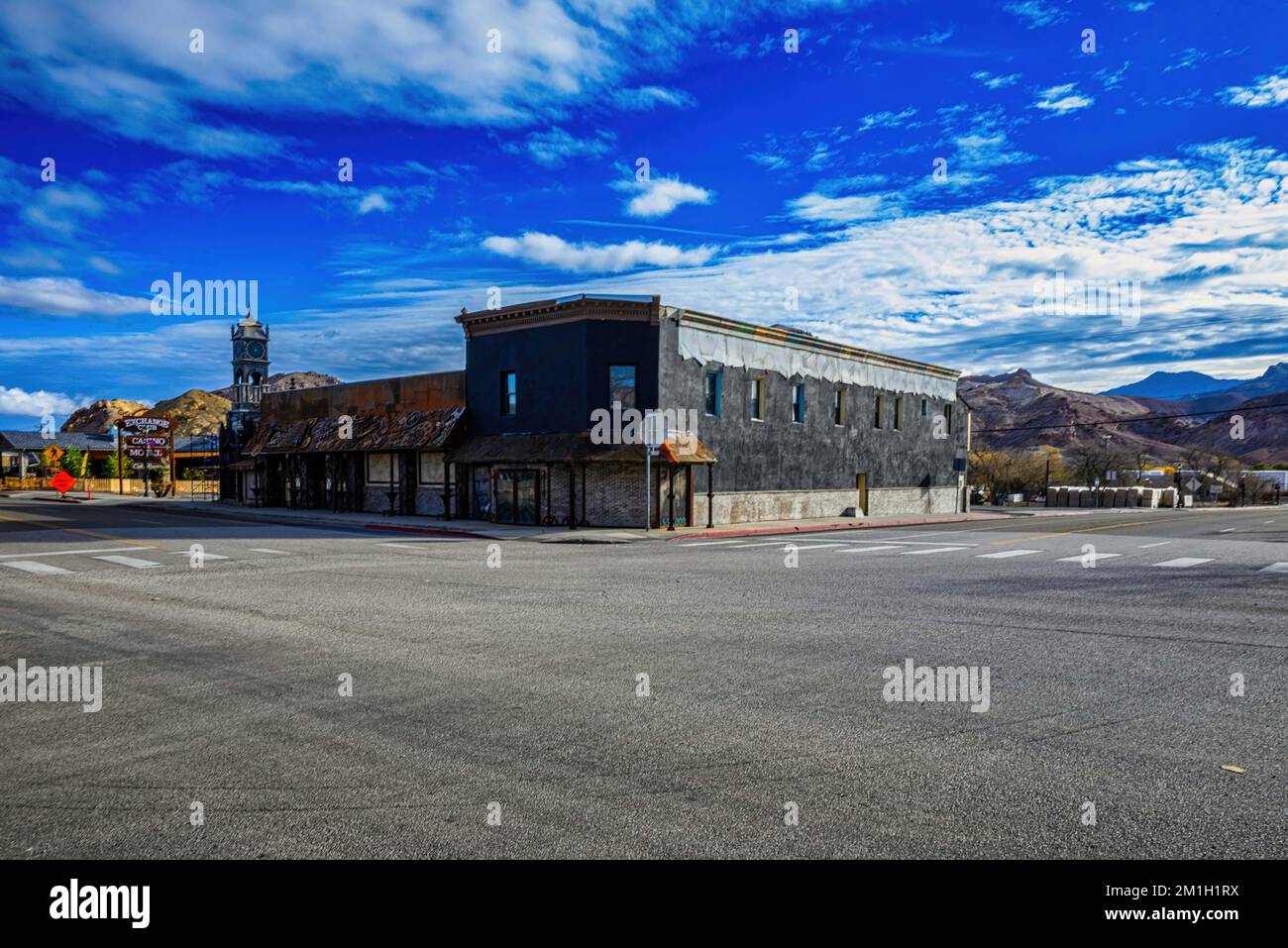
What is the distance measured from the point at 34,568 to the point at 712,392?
2254 cm

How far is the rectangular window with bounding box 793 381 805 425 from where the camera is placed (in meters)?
37.4

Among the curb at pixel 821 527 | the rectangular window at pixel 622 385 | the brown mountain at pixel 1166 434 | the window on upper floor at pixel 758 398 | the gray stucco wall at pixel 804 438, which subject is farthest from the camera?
the brown mountain at pixel 1166 434

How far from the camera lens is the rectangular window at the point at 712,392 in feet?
108

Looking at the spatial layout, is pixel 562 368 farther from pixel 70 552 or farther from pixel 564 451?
pixel 70 552

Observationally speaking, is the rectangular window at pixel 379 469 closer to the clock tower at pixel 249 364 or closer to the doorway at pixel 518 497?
the doorway at pixel 518 497

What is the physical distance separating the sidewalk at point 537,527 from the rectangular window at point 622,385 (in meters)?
4.58

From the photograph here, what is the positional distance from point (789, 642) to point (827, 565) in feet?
28.0

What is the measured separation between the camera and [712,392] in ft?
109

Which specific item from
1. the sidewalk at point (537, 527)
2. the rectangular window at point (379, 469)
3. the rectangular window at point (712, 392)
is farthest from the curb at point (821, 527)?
the rectangular window at point (379, 469)

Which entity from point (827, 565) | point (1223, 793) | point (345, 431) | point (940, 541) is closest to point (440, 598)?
point (827, 565)

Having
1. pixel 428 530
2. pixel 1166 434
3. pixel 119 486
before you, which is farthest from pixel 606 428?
pixel 1166 434

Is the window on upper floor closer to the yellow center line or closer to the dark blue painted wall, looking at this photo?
the dark blue painted wall

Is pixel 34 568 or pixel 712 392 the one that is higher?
pixel 712 392

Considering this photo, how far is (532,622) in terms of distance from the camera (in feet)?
34.2
